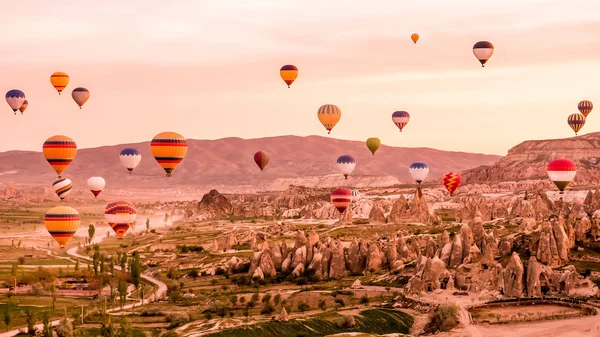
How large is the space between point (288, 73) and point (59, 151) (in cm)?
3953

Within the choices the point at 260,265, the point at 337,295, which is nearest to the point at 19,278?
the point at 260,265

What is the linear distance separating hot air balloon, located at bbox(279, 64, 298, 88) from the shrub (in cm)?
7457

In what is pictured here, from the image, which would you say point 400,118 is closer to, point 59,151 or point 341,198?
point 341,198

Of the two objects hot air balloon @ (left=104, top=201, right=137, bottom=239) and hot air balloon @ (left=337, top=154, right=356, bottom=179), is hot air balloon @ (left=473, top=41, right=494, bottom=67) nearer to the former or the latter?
hot air balloon @ (left=337, top=154, right=356, bottom=179)

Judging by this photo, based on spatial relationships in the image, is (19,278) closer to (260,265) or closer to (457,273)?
(260,265)

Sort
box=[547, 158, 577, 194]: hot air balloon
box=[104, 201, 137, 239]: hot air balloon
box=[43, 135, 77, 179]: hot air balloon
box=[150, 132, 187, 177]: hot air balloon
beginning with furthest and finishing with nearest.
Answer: box=[547, 158, 577, 194]: hot air balloon → box=[43, 135, 77, 179]: hot air balloon → box=[104, 201, 137, 239]: hot air balloon → box=[150, 132, 187, 177]: hot air balloon

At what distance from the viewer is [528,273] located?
102 meters

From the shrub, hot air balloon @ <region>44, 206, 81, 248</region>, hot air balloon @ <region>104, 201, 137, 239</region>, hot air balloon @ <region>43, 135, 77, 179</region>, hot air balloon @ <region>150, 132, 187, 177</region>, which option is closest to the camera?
the shrub

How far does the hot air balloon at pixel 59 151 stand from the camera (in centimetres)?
14900

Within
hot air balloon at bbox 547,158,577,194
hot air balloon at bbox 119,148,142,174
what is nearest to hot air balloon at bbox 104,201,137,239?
hot air balloon at bbox 119,148,142,174

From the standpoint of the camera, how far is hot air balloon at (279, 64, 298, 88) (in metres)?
161

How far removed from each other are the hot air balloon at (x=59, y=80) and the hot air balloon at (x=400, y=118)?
61746 mm

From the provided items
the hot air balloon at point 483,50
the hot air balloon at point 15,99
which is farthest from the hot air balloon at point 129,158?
the hot air balloon at point 483,50

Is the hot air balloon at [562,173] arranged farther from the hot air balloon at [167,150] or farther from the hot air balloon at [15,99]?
the hot air balloon at [15,99]
